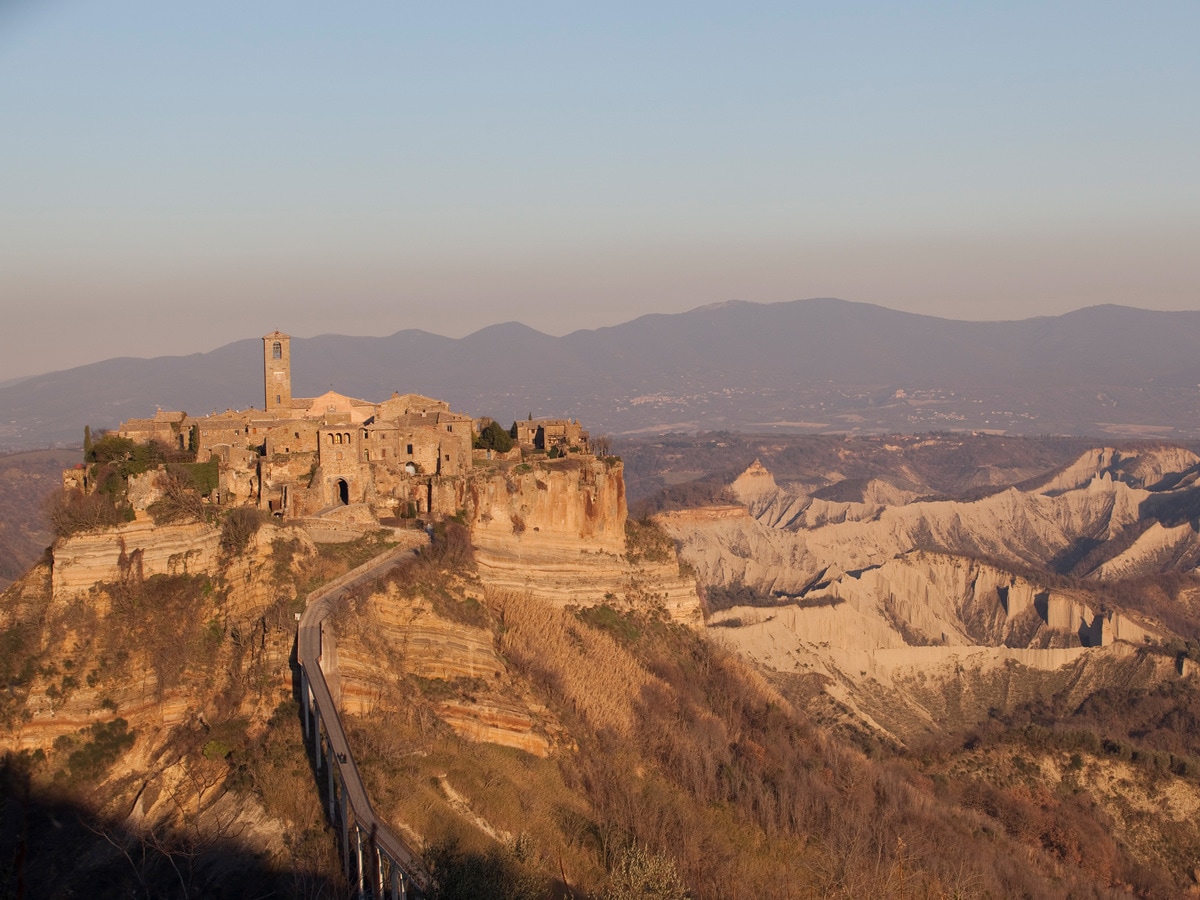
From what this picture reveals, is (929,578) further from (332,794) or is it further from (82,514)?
(332,794)

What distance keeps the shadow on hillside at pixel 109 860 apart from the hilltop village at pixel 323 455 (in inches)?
471

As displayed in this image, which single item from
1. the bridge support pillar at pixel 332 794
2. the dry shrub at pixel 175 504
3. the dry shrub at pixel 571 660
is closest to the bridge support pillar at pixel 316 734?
the bridge support pillar at pixel 332 794

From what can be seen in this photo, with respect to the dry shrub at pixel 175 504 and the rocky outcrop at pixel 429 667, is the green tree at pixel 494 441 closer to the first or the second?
the rocky outcrop at pixel 429 667

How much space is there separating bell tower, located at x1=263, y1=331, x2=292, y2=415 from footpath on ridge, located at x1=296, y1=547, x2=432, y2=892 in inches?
392

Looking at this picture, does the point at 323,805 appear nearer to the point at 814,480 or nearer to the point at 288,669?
the point at 288,669

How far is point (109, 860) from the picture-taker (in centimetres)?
2889

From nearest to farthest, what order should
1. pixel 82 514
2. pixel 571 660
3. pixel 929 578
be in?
pixel 82 514, pixel 571 660, pixel 929 578

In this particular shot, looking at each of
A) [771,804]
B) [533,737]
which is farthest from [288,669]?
[771,804]

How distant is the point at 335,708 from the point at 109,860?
5353 millimetres

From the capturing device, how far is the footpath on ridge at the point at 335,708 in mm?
25484

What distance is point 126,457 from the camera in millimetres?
38719

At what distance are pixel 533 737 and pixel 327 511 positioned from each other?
1122cm

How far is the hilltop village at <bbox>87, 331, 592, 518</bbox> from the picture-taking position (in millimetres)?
42062

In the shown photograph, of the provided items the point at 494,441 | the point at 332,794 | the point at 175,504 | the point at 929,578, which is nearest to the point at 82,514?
the point at 175,504
